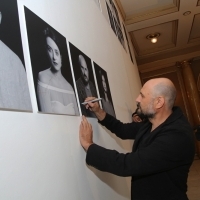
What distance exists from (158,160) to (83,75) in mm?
673

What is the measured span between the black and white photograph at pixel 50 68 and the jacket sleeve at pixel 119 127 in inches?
20.0

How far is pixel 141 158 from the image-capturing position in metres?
1.32

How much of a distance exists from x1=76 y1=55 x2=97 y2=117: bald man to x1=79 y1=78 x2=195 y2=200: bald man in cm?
7

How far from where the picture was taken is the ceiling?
5.52 metres

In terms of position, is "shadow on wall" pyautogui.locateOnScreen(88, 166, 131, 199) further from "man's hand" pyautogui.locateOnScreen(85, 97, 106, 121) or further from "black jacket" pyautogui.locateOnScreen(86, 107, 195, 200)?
"man's hand" pyautogui.locateOnScreen(85, 97, 106, 121)

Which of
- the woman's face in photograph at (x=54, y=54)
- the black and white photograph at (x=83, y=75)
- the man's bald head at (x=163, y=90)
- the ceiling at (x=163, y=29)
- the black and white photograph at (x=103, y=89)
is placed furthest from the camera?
the ceiling at (x=163, y=29)

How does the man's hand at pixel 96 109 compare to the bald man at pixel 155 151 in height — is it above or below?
above

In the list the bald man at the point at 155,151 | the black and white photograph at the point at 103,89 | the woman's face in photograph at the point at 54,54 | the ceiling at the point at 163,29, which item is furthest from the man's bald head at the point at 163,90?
the ceiling at the point at 163,29

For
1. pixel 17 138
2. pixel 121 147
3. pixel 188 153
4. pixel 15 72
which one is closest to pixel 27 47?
pixel 15 72

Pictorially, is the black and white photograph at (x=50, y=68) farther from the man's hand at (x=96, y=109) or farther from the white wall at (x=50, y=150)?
the man's hand at (x=96, y=109)

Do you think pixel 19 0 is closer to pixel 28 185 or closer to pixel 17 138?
pixel 17 138

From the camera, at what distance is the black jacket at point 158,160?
1304 millimetres

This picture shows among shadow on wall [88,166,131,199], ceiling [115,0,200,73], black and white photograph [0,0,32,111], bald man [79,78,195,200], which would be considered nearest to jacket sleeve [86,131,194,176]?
bald man [79,78,195,200]

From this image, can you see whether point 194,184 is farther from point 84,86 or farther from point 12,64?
point 12,64
